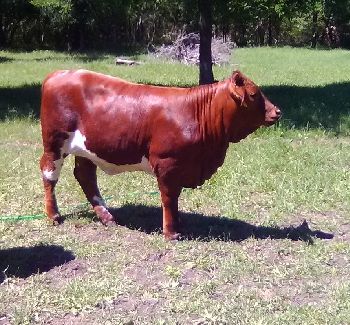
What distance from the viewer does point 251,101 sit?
4750 millimetres

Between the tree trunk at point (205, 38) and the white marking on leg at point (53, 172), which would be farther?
the tree trunk at point (205, 38)

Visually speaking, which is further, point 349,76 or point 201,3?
point 349,76

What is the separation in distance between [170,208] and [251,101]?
3.94 feet

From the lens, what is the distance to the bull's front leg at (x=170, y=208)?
5.00m

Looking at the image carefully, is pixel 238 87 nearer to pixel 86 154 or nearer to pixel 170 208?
pixel 170 208

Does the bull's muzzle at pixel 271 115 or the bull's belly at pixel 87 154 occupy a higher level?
the bull's muzzle at pixel 271 115

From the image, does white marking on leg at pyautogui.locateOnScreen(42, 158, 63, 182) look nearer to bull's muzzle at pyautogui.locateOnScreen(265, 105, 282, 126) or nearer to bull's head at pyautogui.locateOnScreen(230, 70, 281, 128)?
bull's head at pyautogui.locateOnScreen(230, 70, 281, 128)

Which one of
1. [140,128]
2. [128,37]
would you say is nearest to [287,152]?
[140,128]

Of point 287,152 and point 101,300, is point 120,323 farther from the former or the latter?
point 287,152

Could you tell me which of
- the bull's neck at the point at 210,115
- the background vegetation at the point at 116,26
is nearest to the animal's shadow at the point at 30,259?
the bull's neck at the point at 210,115

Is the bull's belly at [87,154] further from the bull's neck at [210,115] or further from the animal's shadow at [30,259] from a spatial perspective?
the animal's shadow at [30,259]

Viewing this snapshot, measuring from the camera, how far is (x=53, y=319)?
3908 mm

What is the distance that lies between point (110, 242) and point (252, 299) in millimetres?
1566

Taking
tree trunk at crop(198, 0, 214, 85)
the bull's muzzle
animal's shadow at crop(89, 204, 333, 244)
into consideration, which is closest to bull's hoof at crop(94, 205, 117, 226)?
animal's shadow at crop(89, 204, 333, 244)
